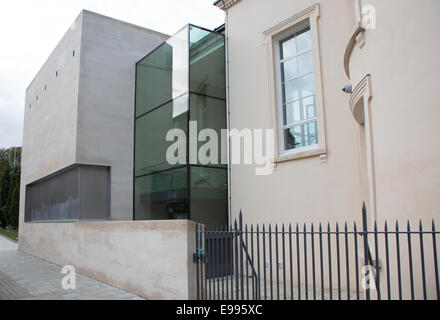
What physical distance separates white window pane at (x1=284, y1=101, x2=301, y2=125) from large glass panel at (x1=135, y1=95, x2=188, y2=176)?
9.28ft

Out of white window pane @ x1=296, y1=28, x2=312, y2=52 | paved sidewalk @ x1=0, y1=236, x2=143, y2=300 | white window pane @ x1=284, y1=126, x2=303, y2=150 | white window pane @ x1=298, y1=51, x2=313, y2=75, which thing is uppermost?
white window pane @ x1=296, y1=28, x2=312, y2=52

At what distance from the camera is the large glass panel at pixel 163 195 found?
35.6 ft

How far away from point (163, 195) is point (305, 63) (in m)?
5.57

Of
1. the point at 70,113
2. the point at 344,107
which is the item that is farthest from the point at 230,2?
the point at 70,113

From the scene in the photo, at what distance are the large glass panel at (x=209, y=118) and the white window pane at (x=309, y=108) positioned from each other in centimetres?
279

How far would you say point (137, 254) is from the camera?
822cm

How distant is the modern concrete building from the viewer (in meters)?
4.88

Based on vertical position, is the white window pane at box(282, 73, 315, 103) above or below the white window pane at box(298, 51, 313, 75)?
below

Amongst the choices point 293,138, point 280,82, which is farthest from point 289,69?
point 293,138

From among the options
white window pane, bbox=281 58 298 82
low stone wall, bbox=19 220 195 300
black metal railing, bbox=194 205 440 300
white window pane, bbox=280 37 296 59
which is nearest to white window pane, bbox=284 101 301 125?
white window pane, bbox=281 58 298 82

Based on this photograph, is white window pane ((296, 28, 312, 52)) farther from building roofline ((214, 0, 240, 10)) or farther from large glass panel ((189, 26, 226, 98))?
building roofline ((214, 0, 240, 10))

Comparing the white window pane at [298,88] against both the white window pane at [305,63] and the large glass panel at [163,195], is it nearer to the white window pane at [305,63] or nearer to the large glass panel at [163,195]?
the white window pane at [305,63]

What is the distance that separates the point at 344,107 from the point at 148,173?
22.8 feet

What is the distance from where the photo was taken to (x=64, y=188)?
1501cm
